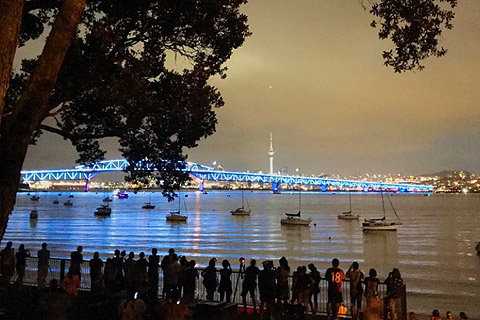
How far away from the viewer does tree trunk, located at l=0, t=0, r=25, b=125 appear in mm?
4230

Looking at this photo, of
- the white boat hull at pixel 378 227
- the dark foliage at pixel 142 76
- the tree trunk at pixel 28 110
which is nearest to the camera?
the tree trunk at pixel 28 110

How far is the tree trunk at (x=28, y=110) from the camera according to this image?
16.1 ft

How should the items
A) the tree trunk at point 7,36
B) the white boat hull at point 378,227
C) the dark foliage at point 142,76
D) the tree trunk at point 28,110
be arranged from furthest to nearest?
the white boat hull at point 378,227 < the dark foliage at point 142,76 < the tree trunk at point 28,110 < the tree trunk at point 7,36

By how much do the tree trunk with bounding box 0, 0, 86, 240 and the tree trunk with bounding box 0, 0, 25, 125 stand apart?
774mm

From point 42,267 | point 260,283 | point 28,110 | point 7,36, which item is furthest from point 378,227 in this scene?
point 7,36

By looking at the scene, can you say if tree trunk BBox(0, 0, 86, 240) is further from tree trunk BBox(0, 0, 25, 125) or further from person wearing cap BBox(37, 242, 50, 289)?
person wearing cap BBox(37, 242, 50, 289)

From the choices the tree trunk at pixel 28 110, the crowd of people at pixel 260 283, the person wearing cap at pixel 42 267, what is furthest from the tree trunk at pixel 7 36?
the person wearing cap at pixel 42 267

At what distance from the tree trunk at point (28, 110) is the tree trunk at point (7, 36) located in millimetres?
774

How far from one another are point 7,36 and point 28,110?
1095 mm

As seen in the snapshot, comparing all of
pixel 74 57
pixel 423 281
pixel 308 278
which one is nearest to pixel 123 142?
pixel 74 57

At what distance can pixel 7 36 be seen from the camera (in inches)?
169

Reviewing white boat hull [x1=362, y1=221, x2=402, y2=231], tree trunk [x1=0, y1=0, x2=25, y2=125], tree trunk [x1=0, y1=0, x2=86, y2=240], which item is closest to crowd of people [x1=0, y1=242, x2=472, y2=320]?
tree trunk [x1=0, y1=0, x2=86, y2=240]

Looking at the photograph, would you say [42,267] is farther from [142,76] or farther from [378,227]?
[378,227]

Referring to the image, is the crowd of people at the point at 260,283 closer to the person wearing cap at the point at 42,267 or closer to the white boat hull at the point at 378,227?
the person wearing cap at the point at 42,267
